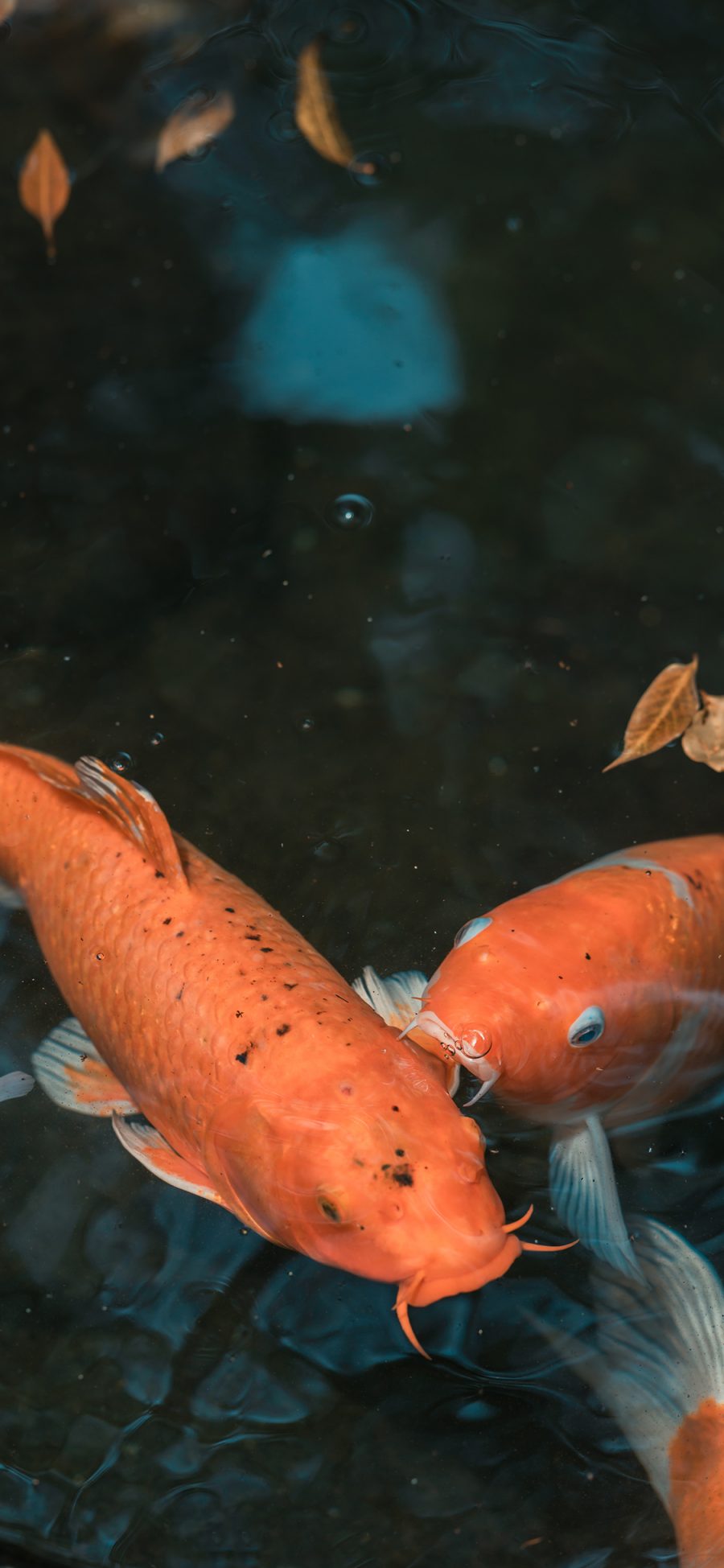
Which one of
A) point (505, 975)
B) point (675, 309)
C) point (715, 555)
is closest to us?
point (505, 975)

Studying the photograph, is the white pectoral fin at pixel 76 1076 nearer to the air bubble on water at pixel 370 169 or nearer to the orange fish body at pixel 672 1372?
the orange fish body at pixel 672 1372

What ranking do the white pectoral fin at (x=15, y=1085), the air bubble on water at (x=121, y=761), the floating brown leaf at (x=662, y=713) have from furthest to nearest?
the floating brown leaf at (x=662, y=713) → the air bubble on water at (x=121, y=761) → the white pectoral fin at (x=15, y=1085)

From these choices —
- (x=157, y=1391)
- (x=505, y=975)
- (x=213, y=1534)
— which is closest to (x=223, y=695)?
(x=505, y=975)

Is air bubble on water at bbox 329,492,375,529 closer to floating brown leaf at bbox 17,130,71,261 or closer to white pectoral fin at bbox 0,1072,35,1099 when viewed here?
floating brown leaf at bbox 17,130,71,261

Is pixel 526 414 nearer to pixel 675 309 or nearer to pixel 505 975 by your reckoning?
pixel 675 309

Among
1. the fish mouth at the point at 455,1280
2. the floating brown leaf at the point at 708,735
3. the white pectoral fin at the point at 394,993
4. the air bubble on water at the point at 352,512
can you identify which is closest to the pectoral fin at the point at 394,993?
the white pectoral fin at the point at 394,993

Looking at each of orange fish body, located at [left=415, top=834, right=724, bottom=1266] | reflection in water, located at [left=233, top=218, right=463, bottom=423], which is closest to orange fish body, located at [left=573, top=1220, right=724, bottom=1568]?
orange fish body, located at [left=415, top=834, right=724, bottom=1266]

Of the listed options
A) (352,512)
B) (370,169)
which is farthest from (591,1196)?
(370,169)

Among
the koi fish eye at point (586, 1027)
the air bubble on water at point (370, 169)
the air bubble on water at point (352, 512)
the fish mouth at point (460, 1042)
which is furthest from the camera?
the air bubble on water at point (370, 169)
